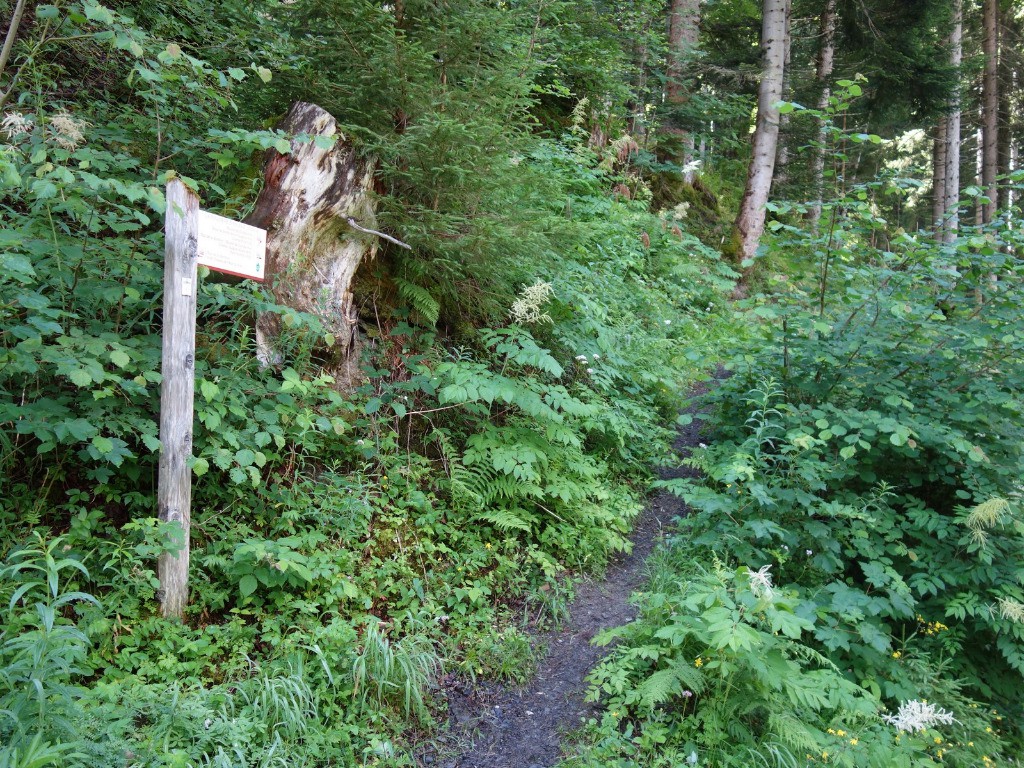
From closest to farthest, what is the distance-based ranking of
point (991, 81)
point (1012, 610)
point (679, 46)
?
1. point (1012, 610)
2. point (679, 46)
3. point (991, 81)

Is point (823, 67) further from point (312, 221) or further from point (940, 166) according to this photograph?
point (312, 221)

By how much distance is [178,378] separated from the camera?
3.41 m

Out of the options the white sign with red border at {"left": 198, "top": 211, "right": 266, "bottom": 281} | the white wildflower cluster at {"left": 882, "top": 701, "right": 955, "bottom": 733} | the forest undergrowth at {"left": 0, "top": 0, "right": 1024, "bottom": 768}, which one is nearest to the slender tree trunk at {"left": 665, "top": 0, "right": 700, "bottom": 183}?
the forest undergrowth at {"left": 0, "top": 0, "right": 1024, "bottom": 768}

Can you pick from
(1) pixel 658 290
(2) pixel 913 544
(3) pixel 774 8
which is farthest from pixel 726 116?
(2) pixel 913 544

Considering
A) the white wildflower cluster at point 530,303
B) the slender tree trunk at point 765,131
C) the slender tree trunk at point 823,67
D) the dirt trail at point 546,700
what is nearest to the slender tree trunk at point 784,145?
the slender tree trunk at point 823,67

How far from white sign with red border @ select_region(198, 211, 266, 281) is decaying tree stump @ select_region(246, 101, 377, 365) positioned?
68cm

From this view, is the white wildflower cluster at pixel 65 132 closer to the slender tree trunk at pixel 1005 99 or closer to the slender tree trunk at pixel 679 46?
the slender tree trunk at pixel 679 46

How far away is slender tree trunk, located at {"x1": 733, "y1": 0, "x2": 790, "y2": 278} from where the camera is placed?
1090 cm

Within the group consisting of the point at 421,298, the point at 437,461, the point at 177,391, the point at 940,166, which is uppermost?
the point at 940,166

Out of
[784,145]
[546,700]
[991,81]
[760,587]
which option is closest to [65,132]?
[546,700]

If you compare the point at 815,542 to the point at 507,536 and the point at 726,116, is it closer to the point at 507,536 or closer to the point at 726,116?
the point at 507,536

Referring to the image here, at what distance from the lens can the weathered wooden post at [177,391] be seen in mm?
3385

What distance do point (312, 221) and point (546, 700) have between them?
12.5 ft

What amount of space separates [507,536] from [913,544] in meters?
3.27
